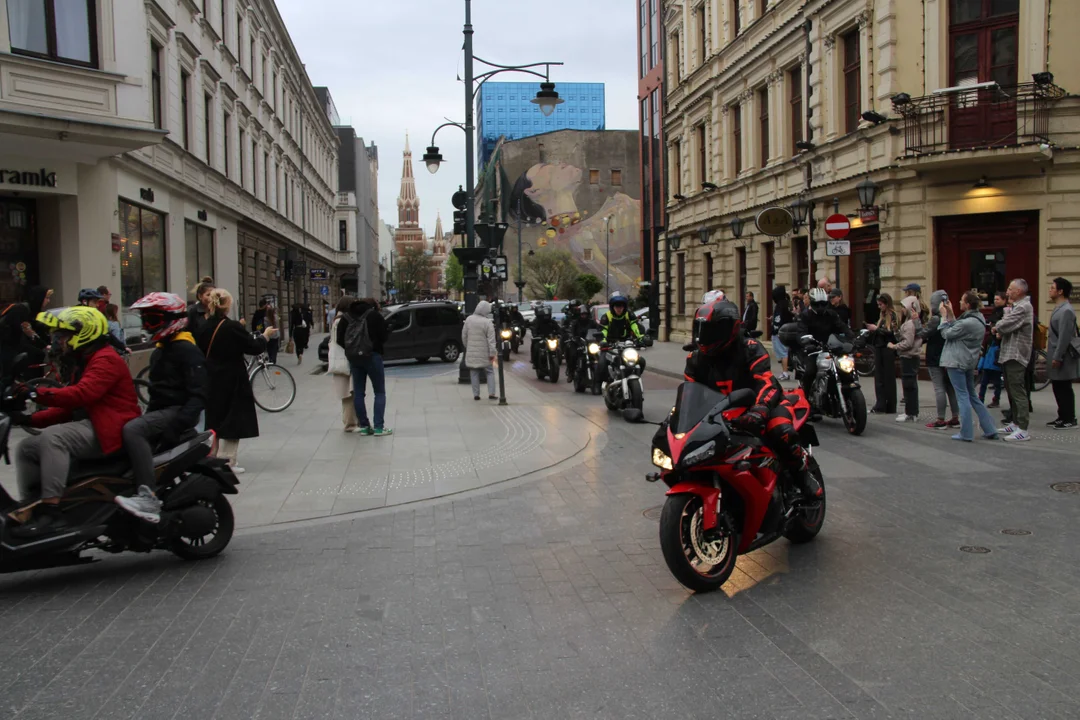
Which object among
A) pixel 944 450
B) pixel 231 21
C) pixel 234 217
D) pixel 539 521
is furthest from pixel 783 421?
pixel 231 21

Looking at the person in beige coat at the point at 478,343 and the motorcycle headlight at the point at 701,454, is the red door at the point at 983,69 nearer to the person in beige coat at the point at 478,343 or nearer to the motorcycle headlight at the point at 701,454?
the person in beige coat at the point at 478,343

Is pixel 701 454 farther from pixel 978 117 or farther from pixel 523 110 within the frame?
pixel 523 110

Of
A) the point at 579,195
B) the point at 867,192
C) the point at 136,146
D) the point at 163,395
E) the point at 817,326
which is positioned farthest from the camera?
the point at 579,195

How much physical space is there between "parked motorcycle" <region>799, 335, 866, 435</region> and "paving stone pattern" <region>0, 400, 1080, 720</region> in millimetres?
3926

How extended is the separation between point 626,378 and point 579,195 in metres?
69.8

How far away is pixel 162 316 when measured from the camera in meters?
6.16

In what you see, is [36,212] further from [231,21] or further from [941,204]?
[941,204]

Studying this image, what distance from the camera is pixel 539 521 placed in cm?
704

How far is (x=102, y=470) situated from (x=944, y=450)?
26.9 ft

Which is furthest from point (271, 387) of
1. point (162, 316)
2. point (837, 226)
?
point (837, 226)

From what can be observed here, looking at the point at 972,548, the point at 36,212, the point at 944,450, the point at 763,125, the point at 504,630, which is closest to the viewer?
the point at 504,630

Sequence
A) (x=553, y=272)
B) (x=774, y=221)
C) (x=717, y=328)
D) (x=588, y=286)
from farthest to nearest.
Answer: (x=553, y=272) < (x=588, y=286) < (x=774, y=221) < (x=717, y=328)

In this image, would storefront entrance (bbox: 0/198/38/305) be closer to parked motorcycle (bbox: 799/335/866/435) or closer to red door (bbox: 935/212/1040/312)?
parked motorcycle (bbox: 799/335/866/435)

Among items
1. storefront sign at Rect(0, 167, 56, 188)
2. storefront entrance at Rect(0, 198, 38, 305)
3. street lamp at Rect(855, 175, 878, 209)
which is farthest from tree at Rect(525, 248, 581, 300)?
storefront sign at Rect(0, 167, 56, 188)
